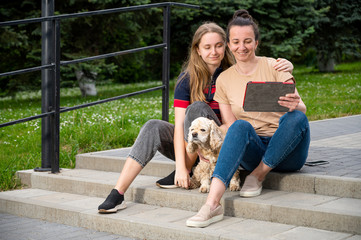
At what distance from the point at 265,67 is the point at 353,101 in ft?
25.1

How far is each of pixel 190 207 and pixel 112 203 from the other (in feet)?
2.01

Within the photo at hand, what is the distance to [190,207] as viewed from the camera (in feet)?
13.1

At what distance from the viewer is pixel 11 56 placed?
15.0 metres

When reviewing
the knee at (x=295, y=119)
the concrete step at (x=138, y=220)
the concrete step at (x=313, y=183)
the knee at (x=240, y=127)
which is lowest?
the concrete step at (x=138, y=220)

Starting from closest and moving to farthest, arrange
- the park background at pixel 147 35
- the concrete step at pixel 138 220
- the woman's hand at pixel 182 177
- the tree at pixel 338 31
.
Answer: the concrete step at pixel 138 220 < the woman's hand at pixel 182 177 < the park background at pixel 147 35 < the tree at pixel 338 31

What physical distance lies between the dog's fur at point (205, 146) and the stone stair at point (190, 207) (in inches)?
4.4

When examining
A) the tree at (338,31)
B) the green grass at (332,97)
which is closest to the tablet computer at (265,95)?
the green grass at (332,97)

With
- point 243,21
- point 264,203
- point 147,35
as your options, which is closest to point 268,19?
point 147,35

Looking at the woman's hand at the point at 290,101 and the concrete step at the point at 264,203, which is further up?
the woman's hand at the point at 290,101

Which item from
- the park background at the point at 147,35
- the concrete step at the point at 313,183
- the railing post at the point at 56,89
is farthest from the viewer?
the park background at the point at 147,35

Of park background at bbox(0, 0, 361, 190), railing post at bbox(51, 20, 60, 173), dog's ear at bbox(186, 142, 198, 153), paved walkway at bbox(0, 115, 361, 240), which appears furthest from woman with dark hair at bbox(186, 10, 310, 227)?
park background at bbox(0, 0, 361, 190)

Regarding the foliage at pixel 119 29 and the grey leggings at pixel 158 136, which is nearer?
the grey leggings at pixel 158 136

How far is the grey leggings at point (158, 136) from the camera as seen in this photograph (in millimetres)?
3975

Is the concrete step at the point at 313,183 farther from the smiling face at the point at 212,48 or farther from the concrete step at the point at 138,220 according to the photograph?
the smiling face at the point at 212,48
